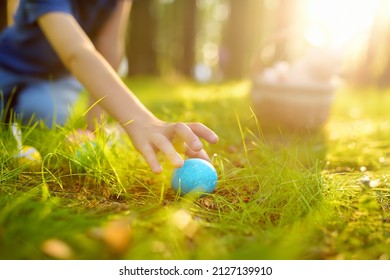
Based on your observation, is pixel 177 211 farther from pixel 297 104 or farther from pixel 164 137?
pixel 297 104

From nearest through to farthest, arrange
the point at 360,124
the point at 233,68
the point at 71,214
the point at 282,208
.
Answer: the point at 71,214 < the point at 282,208 < the point at 360,124 < the point at 233,68

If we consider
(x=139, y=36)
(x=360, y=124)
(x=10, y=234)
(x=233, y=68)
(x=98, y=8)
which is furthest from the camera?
(x=233, y=68)

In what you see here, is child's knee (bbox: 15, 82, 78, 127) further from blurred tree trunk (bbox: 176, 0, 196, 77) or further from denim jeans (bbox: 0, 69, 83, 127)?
blurred tree trunk (bbox: 176, 0, 196, 77)

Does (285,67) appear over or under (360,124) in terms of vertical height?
over

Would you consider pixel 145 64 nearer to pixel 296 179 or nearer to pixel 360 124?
pixel 360 124

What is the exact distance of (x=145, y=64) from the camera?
11.5m

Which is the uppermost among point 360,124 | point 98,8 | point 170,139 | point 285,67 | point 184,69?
point 98,8

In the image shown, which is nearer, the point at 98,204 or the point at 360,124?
the point at 98,204

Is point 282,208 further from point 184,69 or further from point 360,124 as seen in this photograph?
A: point 184,69

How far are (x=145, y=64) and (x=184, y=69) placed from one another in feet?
6.34

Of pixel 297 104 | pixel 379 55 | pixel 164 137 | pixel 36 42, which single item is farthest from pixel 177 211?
pixel 379 55

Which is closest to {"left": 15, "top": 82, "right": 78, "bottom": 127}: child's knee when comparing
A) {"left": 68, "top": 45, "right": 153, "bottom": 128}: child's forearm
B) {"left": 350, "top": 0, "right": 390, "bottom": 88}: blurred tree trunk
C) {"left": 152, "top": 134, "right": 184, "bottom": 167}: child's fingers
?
{"left": 68, "top": 45, "right": 153, "bottom": 128}: child's forearm

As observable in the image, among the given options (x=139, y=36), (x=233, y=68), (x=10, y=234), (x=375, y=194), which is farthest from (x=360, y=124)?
(x=233, y=68)

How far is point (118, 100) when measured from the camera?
1926 millimetres
